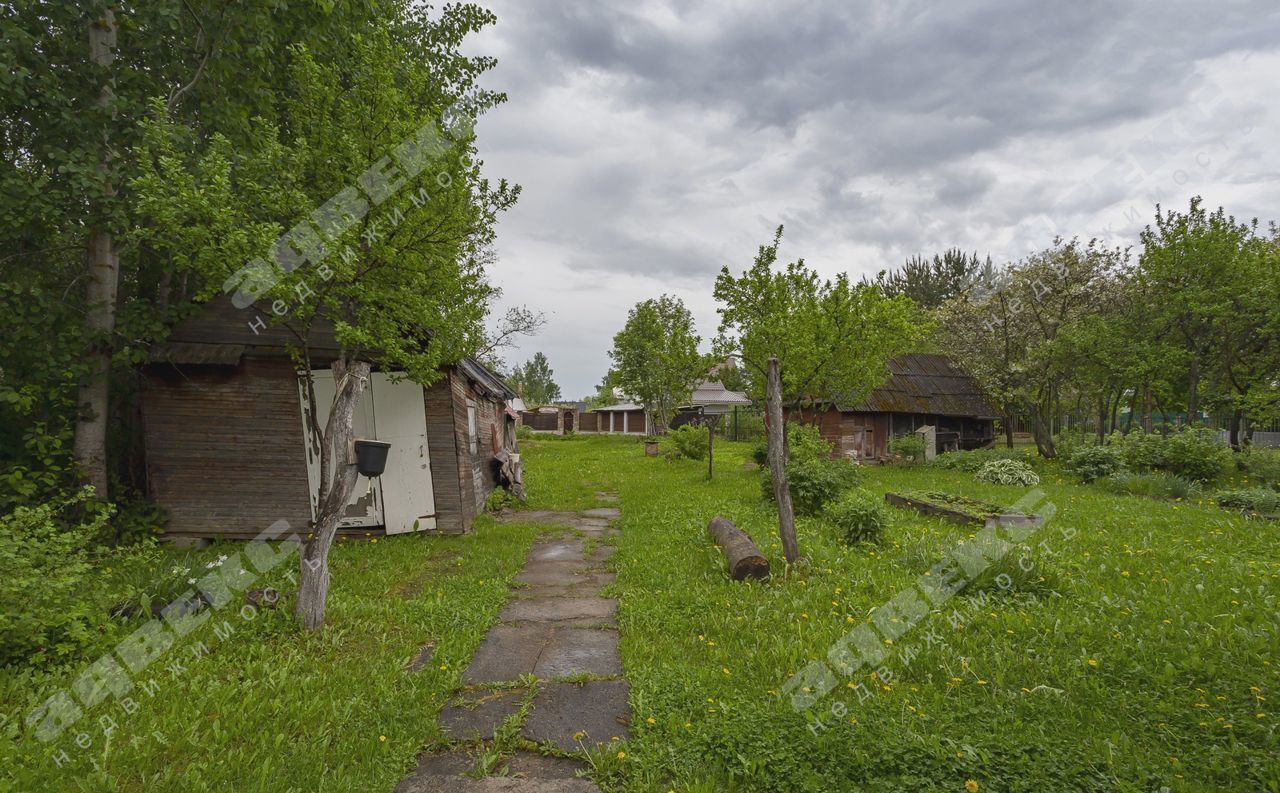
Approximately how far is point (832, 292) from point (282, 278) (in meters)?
11.8

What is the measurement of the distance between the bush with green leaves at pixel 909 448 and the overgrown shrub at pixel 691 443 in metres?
6.92

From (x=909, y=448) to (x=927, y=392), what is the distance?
4.27m

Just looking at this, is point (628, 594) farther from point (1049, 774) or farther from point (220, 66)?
point (220, 66)

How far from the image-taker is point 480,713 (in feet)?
12.8

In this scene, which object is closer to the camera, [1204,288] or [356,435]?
[356,435]

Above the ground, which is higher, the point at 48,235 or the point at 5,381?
the point at 48,235

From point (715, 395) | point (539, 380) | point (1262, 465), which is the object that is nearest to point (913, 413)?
point (1262, 465)

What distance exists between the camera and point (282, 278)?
510cm

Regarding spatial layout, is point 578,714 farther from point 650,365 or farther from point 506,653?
point 650,365

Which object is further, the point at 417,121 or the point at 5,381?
the point at 5,381

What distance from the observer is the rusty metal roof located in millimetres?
21297

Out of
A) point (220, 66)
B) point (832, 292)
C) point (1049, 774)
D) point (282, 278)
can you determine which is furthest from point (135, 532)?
point (832, 292)

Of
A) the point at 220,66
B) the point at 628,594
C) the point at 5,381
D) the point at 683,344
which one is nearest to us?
the point at 628,594

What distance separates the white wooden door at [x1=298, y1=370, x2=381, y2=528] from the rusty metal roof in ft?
55.6
